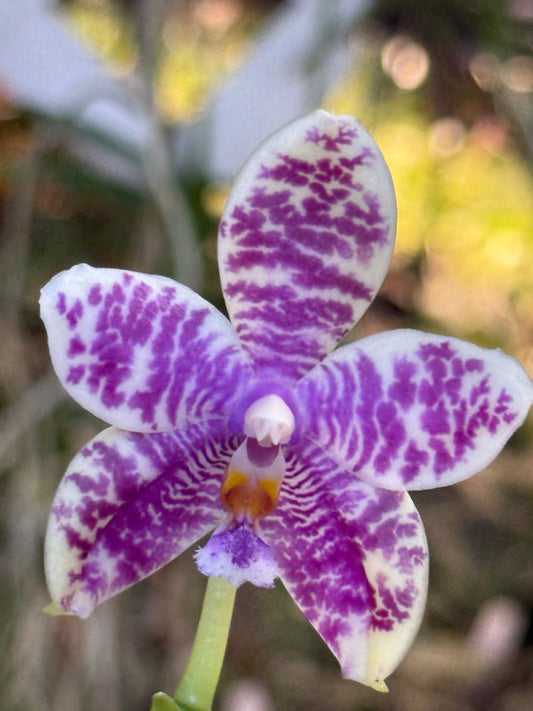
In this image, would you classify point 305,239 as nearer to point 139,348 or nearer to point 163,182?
point 139,348

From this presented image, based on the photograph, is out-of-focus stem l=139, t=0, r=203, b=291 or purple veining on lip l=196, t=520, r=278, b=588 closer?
purple veining on lip l=196, t=520, r=278, b=588

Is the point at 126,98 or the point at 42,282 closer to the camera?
the point at 126,98

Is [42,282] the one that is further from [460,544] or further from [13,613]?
[460,544]

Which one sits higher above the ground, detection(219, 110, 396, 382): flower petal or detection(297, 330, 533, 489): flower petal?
detection(219, 110, 396, 382): flower petal

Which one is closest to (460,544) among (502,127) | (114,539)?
(502,127)

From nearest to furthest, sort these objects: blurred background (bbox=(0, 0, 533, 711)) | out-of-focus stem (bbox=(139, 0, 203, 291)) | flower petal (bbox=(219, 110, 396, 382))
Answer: flower petal (bbox=(219, 110, 396, 382)) < out-of-focus stem (bbox=(139, 0, 203, 291)) < blurred background (bbox=(0, 0, 533, 711))

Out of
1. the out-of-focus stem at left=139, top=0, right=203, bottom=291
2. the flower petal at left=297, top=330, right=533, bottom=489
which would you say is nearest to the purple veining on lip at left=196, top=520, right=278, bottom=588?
the flower petal at left=297, top=330, right=533, bottom=489

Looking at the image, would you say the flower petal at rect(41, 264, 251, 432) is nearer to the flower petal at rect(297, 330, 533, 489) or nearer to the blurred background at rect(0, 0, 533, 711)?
the flower petal at rect(297, 330, 533, 489)
